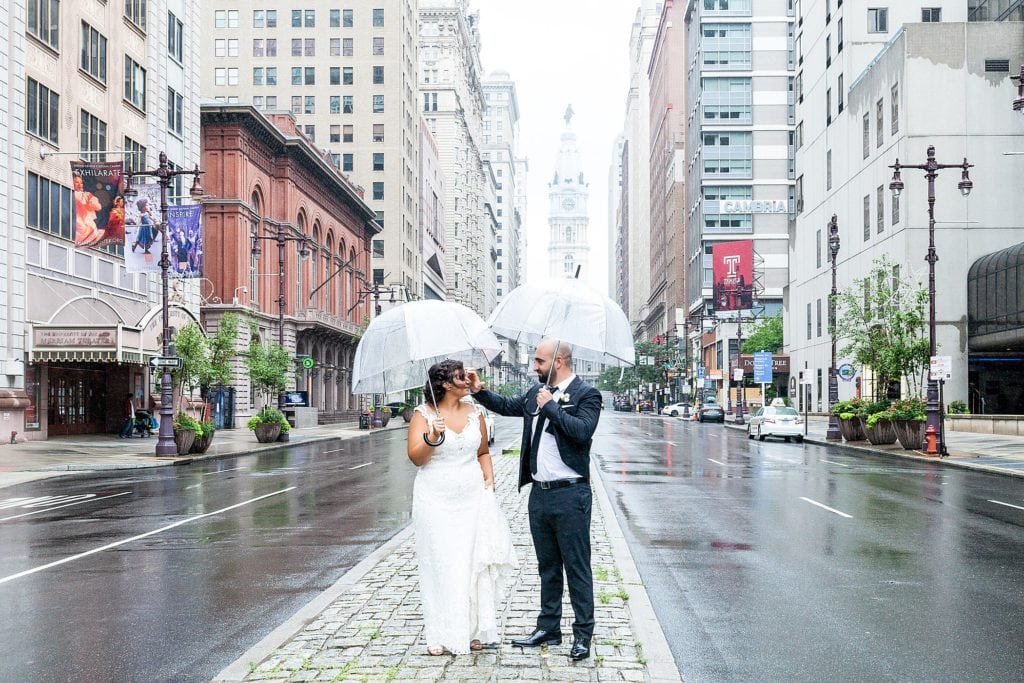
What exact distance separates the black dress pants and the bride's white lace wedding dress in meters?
0.28

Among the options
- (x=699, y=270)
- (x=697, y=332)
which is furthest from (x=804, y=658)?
(x=697, y=332)

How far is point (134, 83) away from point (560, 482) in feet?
141

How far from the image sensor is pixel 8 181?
33094 millimetres

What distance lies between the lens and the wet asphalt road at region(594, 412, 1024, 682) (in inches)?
274

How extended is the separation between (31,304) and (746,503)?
91.6ft

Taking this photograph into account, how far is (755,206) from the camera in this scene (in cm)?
10731

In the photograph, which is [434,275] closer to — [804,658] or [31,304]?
[31,304]

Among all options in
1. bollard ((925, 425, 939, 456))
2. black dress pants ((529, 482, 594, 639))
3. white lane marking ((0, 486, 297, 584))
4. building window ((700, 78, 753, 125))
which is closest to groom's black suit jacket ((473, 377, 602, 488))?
black dress pants ((529, 482, 594, 639))

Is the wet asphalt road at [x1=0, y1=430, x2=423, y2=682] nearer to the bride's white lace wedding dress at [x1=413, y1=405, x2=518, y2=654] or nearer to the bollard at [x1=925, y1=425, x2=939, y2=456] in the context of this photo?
the bride's white lace wedding dress at [x1=413, y1=405, x2=518, y2=654]

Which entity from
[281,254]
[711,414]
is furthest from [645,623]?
[711,414]

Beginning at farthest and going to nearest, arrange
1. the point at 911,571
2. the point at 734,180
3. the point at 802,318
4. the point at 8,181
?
1. the point at 734,180
2. the point at 802,318
3. the point at 8,181
4. the point at 911,571

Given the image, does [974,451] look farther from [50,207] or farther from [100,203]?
[50,207]

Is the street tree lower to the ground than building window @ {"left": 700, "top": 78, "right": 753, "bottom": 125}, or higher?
lower

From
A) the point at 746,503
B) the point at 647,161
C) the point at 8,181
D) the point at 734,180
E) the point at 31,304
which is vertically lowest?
the point at 746,503
